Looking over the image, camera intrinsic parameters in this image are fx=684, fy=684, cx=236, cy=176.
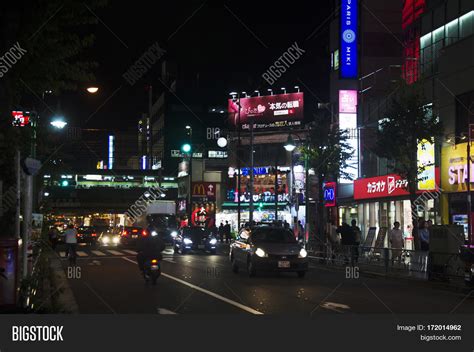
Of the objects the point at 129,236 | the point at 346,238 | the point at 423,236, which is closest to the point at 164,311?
the point at 423,236

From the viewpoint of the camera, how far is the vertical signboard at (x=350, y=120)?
4356 cm

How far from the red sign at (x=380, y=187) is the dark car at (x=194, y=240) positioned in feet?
30.8

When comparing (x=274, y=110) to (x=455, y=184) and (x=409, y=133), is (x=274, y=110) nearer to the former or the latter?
(x=409, y=133)

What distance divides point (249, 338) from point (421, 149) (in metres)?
24.1

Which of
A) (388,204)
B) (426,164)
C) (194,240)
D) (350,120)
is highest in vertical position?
(350,120)

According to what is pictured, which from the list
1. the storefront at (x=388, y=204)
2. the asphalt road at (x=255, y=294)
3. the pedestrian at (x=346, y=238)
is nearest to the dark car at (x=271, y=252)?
the asphalt road at (x=255, y=294)

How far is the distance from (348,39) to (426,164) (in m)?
17.8

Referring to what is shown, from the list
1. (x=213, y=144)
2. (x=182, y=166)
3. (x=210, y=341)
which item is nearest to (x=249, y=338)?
(x=210, y=341)

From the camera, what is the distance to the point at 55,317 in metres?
9.91

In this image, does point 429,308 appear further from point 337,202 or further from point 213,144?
point 213,144

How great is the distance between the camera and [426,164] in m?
31.3

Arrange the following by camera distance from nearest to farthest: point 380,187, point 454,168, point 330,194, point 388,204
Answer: point 454,168
point 380,187
point 388,204
point 330,194

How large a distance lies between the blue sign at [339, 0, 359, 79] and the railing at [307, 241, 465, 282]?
55.6 feet

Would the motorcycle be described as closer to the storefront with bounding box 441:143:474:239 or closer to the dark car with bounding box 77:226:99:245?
the storefront with bounding box 441:143:474:239
